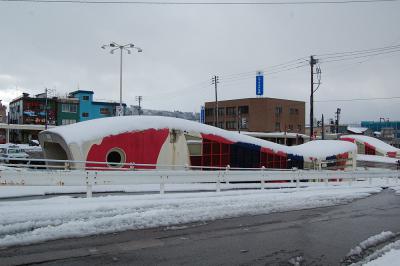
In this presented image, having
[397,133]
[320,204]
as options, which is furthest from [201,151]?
[397,133]

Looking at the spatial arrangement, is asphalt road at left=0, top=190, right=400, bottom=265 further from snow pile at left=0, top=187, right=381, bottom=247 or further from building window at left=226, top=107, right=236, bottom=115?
building window at left=226, top=107, right=236, bottom=115

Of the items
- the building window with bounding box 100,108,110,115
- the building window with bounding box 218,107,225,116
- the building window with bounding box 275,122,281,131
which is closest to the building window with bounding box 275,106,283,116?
the building window with bounding box 275,122,281,131

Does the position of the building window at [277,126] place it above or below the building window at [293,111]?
below

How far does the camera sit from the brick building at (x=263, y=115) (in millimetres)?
95188

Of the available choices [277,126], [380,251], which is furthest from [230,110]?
[380,251]

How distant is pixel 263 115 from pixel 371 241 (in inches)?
3407

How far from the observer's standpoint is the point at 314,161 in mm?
30484

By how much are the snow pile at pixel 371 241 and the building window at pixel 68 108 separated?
7672 centimetres

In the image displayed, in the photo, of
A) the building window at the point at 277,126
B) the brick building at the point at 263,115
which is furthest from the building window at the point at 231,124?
the building window at the point at 277,126

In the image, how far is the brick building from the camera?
95.2m

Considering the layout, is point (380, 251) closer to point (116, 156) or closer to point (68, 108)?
point (116, 156)

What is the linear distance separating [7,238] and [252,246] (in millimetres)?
4688

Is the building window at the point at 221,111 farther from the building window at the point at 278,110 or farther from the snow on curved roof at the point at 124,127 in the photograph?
the snow on curved roof at the point at 124,127

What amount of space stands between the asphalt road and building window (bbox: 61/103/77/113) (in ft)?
243
